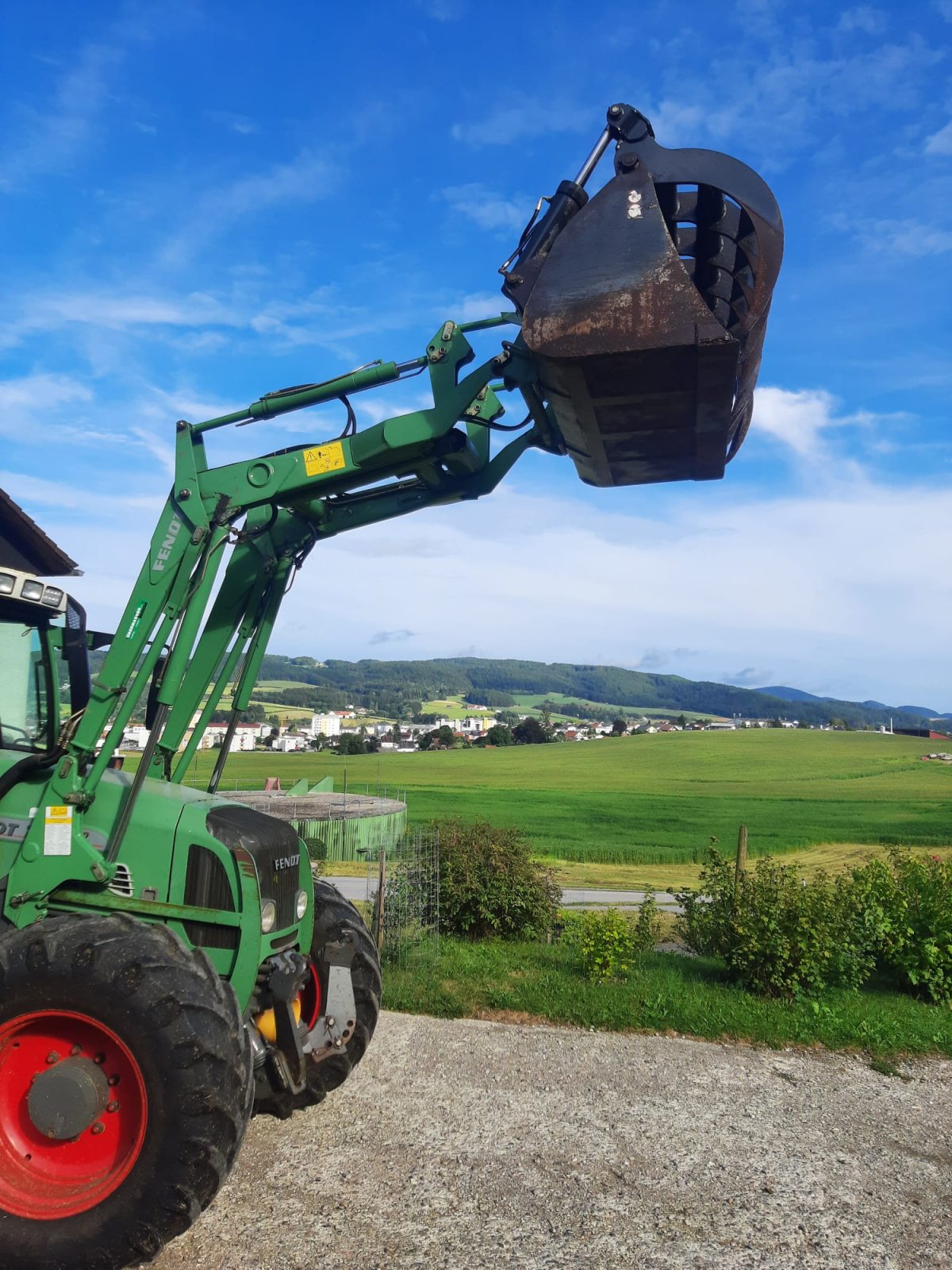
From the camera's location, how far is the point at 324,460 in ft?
18.4

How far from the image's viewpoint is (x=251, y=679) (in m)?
6.57

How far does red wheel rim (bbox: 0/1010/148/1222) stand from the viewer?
4.47 meters

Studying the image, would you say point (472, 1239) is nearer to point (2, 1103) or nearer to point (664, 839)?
point (2, 1103)

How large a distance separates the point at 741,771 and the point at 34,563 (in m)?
68.9

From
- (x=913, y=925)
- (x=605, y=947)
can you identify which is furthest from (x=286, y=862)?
(x=913, y=925)

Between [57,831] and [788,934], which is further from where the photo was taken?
[788,934]

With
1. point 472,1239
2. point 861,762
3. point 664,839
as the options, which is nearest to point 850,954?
point 472,1239

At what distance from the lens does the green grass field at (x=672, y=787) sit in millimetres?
43781

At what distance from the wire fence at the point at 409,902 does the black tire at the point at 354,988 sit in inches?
158

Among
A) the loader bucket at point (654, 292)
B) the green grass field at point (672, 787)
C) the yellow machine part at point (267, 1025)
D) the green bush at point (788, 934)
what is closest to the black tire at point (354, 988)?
the yellow machine part at point (267, 1025)

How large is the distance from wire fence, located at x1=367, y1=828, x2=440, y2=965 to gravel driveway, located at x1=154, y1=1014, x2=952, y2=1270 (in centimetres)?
294

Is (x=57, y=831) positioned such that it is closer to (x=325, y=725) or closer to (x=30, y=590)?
(x=30, y=590)

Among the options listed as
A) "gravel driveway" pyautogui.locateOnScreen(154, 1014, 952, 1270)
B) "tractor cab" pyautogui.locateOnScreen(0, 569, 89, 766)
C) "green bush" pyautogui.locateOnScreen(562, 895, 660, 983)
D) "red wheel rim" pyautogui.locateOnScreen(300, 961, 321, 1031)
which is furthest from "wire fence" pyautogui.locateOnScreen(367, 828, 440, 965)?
"tractor cab" pyautogui.locateOnScreen(0, 569, 89, 766)

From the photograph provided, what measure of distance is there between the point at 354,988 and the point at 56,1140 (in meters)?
2.17
